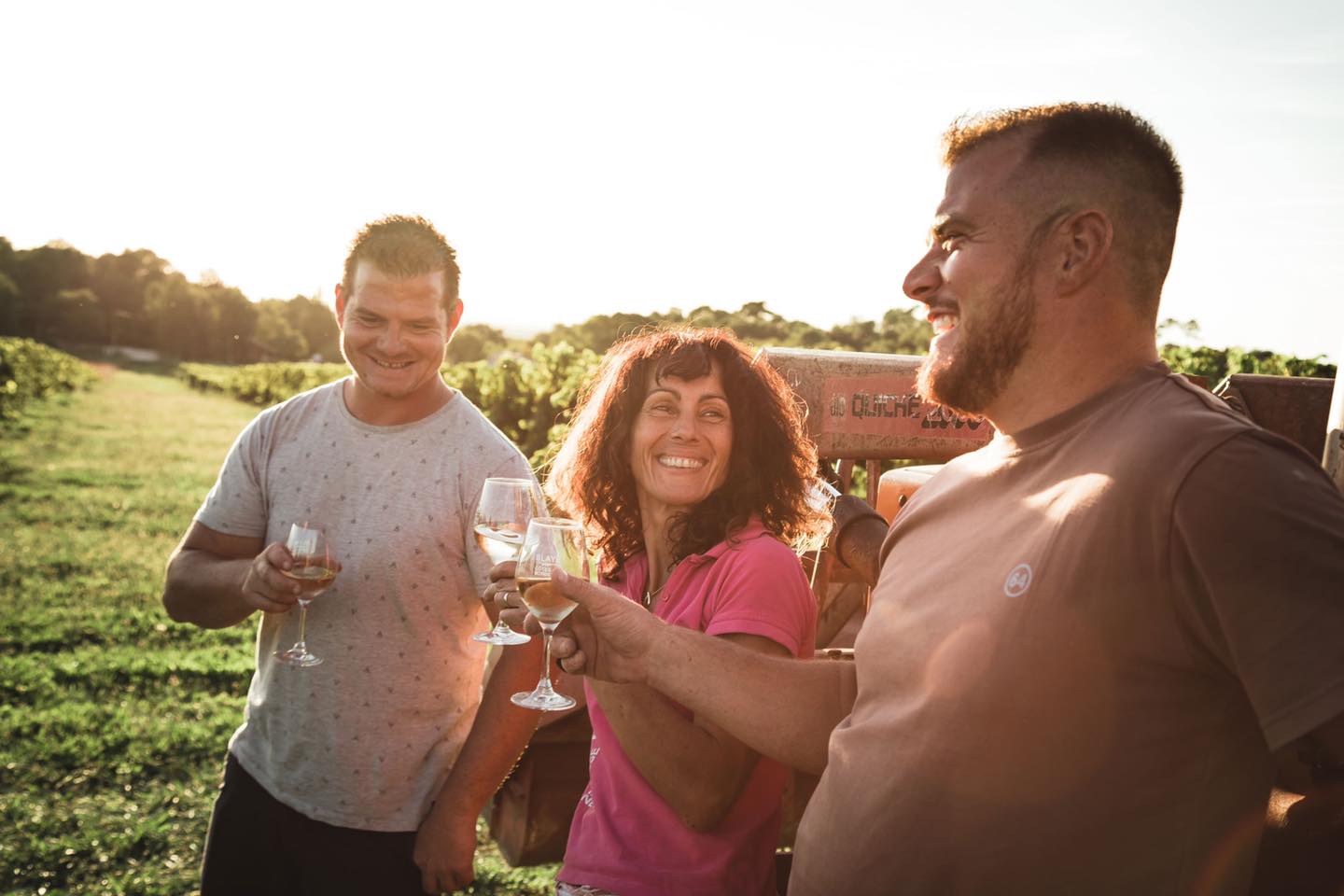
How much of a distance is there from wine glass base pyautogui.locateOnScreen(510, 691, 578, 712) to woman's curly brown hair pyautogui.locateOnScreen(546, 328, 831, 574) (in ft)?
1.70

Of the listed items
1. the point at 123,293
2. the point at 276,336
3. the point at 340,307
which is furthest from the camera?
the point at 123,293

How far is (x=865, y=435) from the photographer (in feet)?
12.3

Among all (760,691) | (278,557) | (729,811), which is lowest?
(729,811)

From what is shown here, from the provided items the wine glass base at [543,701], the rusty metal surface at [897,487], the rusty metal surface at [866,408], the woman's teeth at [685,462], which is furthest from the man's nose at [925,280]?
the rusty metal surface at [897,487]

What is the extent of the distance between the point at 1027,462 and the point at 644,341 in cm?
133

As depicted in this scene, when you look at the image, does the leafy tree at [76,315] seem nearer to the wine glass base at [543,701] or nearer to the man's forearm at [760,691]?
the wine glass base at [543,701]

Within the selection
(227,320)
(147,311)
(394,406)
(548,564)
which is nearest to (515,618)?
(548,564)

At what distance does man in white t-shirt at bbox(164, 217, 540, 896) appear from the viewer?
110 inches

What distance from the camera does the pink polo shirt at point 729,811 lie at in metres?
2.23

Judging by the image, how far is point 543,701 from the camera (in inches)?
89.7

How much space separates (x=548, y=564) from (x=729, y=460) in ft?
2.73

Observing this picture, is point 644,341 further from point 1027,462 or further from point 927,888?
point 927,888

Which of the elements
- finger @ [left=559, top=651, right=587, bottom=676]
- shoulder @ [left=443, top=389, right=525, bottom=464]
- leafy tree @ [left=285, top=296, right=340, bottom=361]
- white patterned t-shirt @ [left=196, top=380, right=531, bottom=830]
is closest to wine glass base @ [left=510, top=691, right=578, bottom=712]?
finger @ [left=559, top=651, right=587, bottom=676]

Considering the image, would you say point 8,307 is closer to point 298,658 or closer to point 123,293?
point 123,293
